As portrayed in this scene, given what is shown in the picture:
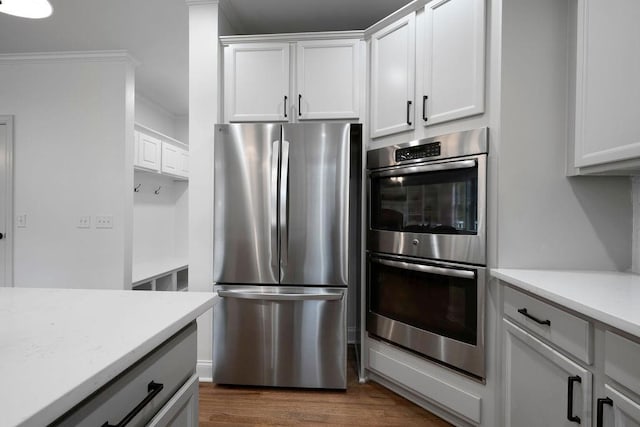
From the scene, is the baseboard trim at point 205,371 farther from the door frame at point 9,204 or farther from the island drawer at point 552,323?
the door frame at point 9,204

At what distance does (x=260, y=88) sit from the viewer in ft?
7.58

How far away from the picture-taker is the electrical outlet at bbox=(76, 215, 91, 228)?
127 inches

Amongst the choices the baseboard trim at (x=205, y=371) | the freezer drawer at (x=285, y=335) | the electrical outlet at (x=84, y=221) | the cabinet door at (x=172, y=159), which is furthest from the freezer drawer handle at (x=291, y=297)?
the cabinet door at (x=172, y=159)

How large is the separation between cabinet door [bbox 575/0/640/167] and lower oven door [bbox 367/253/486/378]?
2.38 ft

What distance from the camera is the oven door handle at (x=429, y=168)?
166cm

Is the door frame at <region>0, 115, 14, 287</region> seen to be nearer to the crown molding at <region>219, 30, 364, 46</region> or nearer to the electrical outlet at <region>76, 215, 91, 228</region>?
the electrical outlet at <region>76, 215, 91, 228</region>

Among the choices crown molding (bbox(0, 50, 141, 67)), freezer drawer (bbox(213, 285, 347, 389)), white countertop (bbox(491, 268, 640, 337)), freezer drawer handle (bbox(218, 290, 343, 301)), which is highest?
crown molding (bbox(0, 50, 141, 67))

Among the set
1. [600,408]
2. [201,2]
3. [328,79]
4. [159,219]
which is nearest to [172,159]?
[159,219]

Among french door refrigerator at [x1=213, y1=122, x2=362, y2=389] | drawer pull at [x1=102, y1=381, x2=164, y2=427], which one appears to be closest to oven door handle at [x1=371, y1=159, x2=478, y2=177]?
french door refrigerator at [x1=213, y1=122, x2=362, y2=389]

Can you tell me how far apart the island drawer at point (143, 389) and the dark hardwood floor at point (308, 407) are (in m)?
1.12

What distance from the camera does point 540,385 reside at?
1221mm

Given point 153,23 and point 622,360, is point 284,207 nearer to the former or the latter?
point 622,360

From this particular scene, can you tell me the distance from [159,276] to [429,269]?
2924 mm

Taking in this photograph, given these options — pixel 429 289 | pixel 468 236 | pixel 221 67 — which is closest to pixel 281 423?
pixel 429 289
